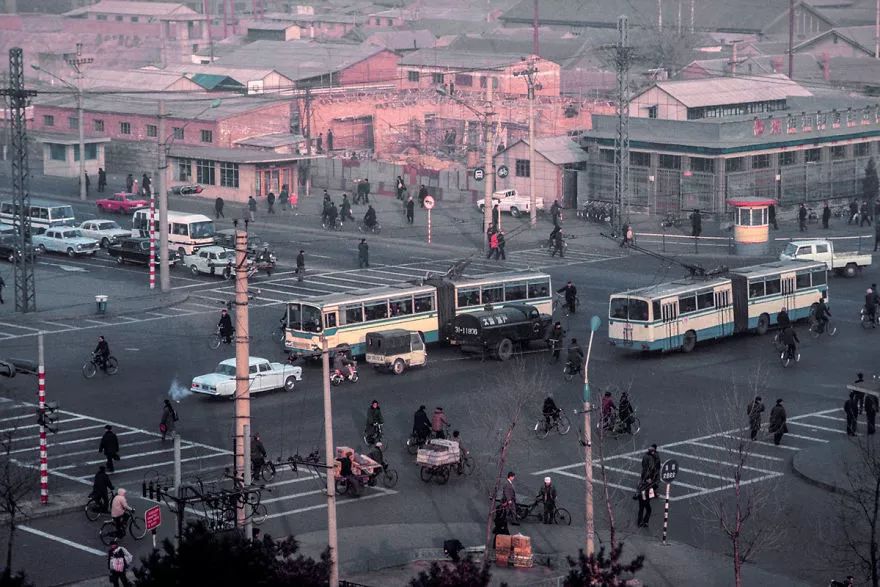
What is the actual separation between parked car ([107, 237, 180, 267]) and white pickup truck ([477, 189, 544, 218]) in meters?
19.7

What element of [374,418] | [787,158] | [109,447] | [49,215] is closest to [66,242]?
[49,215]

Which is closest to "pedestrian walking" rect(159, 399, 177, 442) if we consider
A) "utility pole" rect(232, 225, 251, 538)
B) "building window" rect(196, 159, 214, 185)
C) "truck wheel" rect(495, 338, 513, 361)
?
"utility pole" rect(232, 225, 251, 538)

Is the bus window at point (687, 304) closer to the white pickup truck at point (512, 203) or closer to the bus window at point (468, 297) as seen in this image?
the bus window at point (468, 297)

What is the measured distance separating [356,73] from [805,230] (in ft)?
170

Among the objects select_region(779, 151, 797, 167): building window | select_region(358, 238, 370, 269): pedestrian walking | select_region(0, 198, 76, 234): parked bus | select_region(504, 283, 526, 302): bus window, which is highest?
select_region(779, 151, 797, 167): building window

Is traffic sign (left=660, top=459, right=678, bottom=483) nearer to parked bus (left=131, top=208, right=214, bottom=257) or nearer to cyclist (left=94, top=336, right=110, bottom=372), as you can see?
cyclist (left=94, top=336, right=110, bottom=372)

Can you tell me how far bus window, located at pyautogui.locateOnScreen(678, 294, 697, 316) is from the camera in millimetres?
52188

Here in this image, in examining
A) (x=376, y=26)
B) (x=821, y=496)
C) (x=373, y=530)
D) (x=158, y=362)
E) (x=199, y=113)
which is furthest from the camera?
(x=376, y=26)

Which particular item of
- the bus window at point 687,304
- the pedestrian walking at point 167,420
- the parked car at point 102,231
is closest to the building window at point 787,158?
the parked car at point 102,231

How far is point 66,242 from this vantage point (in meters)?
72.1

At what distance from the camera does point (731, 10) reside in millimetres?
164375

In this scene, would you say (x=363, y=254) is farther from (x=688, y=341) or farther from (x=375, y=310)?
(x=688, y=341)

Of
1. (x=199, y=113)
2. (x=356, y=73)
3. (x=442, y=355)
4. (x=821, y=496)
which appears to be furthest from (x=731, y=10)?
(x=821, y=496)

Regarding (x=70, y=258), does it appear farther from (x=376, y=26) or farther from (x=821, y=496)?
(x=376, y=26)
